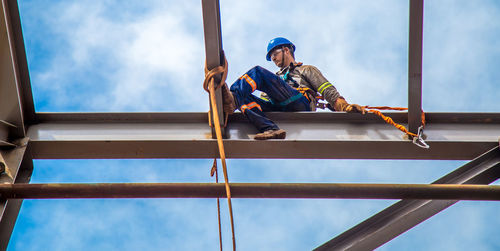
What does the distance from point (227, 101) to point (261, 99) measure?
2.66 ft

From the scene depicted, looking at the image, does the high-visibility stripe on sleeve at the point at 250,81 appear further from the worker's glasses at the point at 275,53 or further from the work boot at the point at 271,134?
the worker's glasses at the point at 275,53

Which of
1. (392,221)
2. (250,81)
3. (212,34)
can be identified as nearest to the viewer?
(212,34)

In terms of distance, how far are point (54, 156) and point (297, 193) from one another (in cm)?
199

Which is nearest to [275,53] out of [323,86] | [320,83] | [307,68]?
[307,68]

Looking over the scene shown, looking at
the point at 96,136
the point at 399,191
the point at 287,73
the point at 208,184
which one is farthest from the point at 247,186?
the point at 287,73

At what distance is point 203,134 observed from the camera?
4336 millimetres

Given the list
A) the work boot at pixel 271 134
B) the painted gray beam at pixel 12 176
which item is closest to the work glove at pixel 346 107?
the work boot at pixel 271 134

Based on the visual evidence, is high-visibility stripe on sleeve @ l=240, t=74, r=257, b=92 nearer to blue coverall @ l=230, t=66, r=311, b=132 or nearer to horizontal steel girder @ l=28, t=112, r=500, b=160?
blue coverall @ l=230, t=66, r=311, b=132

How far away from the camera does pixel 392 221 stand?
12.9 feet

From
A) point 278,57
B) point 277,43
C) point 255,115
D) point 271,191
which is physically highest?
point 277,43

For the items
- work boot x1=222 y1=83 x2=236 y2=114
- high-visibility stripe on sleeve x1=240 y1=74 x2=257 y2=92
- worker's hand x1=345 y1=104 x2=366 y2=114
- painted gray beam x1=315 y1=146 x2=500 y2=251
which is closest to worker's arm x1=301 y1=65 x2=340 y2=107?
worker's hand x1=345 y1=104 x2=366 y2=114

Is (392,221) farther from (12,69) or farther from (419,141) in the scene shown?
(12,69)

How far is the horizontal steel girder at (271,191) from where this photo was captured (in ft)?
11.2

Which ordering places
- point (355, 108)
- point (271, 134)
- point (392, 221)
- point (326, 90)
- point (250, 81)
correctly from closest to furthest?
point (392, 221)
point (271, 134)
point (355, 108)
point (250, 81)
point (326, 90)
